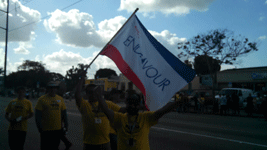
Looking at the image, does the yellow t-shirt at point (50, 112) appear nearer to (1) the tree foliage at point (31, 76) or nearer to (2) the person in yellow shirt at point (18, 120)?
(2) the person in yellow shirt at point (18, 120)

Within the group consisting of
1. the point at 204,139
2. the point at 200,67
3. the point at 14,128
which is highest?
the point at 200,67

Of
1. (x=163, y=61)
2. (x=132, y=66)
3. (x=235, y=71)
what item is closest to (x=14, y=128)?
(x=132, y=66)

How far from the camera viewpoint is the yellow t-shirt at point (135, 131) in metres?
2.72

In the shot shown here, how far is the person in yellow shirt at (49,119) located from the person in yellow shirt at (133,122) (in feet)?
7.76

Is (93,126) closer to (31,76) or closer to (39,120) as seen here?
(39,120)

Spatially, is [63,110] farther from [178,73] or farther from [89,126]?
[178,73]

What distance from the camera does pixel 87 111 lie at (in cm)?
381

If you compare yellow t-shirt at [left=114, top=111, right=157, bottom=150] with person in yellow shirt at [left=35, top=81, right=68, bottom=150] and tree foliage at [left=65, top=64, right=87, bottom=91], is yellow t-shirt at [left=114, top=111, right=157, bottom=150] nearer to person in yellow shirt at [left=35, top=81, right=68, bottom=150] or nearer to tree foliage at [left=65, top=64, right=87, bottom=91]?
person in yellow shirt at [left=35, top=81, right=68, bottom=150]

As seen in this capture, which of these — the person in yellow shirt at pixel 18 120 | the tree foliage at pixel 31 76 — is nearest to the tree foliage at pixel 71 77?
the tree foliage at pixel 31 76

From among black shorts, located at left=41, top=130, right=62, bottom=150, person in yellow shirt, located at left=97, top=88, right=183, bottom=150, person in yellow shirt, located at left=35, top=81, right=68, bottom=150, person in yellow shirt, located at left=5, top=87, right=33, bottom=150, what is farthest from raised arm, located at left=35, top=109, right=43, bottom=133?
person in yellow shirt, located at left=97, top=88, right=183, bottom=150

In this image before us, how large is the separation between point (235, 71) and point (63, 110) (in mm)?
36305

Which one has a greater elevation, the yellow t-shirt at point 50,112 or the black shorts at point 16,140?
the yellow t-shirt at point 50,112

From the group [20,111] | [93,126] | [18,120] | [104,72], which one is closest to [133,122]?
[93,126]

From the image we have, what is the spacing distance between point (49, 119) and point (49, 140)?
1.38ft
